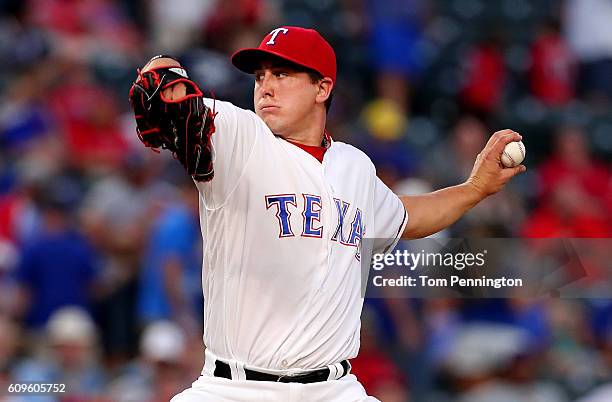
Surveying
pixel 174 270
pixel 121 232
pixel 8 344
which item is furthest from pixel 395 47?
pixel 8 344

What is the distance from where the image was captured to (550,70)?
404 inches

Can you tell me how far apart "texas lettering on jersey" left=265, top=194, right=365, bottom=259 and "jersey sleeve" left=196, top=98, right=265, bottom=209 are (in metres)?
0.15

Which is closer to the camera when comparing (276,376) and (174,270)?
(276,376)

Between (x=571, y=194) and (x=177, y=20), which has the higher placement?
(x=177, y=20)

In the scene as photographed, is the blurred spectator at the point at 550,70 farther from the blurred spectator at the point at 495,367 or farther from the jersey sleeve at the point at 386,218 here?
the jersey sleeve at the point at 386,218

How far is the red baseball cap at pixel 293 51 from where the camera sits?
400 cm

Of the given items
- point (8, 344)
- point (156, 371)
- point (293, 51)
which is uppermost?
point (293, 51)

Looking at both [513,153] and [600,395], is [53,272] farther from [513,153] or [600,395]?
[513,153]

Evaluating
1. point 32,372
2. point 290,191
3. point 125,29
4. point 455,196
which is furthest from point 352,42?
point 290,191

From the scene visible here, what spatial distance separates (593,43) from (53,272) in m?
5.77

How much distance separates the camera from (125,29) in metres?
9.62

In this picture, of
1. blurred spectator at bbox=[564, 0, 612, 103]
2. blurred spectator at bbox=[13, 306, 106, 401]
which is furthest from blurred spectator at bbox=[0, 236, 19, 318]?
blurred spectator at bbox=[564, 0, 612, 103]

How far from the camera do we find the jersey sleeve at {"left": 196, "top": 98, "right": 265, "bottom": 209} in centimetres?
367

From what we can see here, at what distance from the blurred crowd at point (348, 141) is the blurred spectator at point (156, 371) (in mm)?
18
